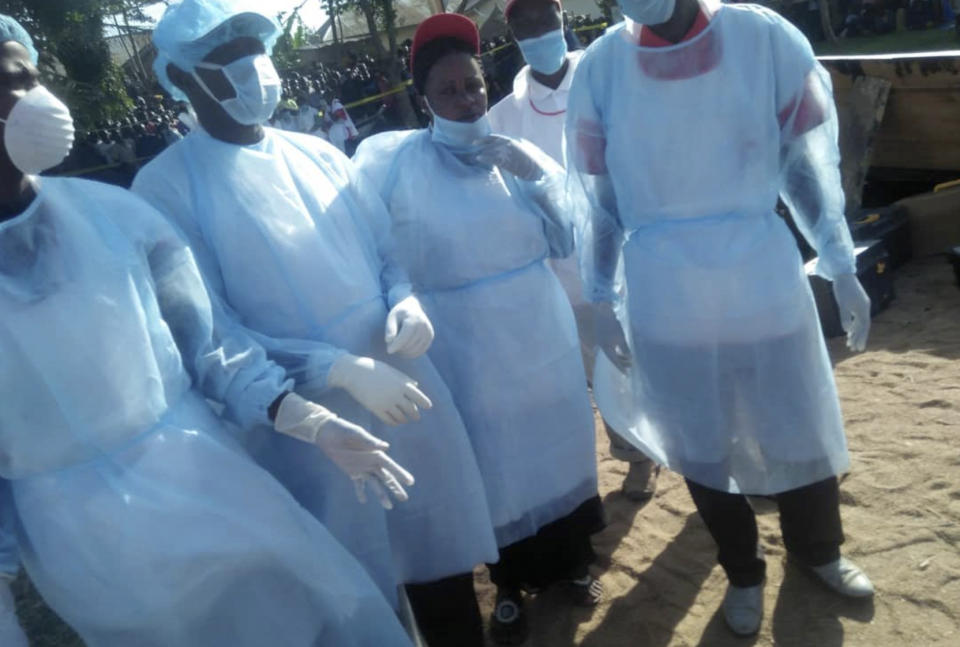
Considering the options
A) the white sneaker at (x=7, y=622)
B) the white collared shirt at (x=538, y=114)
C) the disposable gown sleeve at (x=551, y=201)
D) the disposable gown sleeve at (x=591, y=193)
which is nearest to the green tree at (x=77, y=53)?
the white collared shirt at (x=538, y=114)

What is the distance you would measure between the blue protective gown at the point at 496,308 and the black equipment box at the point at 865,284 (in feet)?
7.80

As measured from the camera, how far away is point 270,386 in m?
1.72

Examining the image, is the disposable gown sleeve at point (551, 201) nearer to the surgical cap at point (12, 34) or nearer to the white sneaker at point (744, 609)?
the white sneaker at point (744, 609)

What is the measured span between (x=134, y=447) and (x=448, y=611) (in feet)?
3.30

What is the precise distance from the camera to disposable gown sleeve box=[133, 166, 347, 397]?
1817 mm

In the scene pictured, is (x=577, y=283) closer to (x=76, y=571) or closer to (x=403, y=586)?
(x=403, y=586)

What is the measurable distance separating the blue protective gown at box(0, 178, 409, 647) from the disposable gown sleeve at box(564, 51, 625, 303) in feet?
3.32

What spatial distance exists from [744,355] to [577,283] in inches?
38.7

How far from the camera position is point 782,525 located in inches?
97.3

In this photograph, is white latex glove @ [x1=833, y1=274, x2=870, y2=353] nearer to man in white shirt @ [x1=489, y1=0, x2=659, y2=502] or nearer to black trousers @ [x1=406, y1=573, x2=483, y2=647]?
man in white shirt @ [x1=489, y1=0, x2=659, y2=502]

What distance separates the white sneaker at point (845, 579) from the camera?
2.42m

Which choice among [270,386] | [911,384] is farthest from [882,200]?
[270,386]

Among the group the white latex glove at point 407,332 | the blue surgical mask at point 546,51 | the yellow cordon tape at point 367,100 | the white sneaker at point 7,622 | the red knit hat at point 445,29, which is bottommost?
the yellow cordon tape at point 367,100

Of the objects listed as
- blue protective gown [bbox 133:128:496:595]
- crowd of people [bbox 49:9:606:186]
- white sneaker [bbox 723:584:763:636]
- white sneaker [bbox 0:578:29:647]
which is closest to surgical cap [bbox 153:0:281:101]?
blue protective gown [bbox 133:128:496:595]
